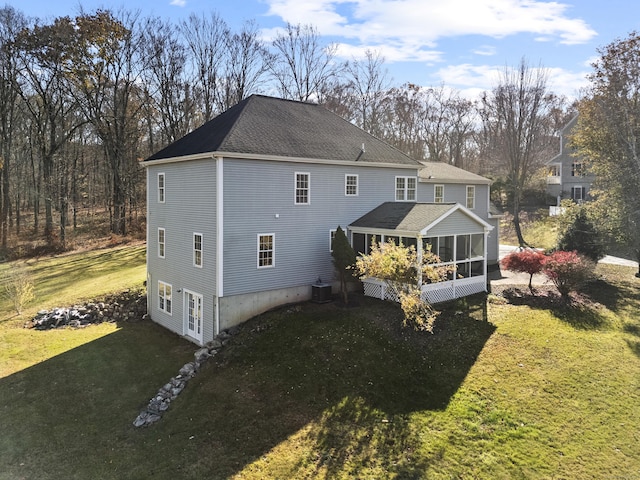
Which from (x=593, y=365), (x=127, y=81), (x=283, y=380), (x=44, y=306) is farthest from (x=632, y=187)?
(x=127, y=81)

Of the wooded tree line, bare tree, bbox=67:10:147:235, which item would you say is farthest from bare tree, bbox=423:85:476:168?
bare tree, bbox=67:10:147:235

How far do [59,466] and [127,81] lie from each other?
33995 mm

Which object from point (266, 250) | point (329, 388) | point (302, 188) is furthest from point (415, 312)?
point (302, 188)

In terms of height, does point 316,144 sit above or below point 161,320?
above

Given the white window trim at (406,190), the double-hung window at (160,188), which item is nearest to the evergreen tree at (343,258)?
the white window trim at (406,190)

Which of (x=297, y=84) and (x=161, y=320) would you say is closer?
(x=161, y=320)

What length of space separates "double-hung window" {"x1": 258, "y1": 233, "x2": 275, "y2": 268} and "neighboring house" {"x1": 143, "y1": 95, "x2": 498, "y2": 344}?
39 mm

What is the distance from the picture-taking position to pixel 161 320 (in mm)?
19281

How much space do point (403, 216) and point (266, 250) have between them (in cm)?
581

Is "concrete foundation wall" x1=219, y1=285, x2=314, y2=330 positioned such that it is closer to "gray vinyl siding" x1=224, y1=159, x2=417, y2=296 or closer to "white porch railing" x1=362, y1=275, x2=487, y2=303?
"gray vinyl siding" x1=224, y1=159, x2=417, y2=296

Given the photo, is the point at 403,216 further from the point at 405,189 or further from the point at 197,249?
the point at 197,249

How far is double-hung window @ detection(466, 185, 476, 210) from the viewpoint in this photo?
85.5 feet

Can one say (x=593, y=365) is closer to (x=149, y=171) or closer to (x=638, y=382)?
(x=638, y=382)

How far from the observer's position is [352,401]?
11.1 m
